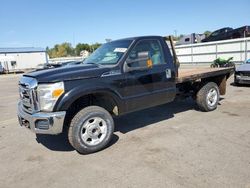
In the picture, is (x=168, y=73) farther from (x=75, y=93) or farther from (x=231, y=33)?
(x=231, y=33)

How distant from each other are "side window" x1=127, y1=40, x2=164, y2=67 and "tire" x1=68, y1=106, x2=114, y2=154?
1.21m

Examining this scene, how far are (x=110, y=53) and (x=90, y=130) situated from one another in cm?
176

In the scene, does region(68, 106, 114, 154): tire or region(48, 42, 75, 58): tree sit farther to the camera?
region(48, 42, 75, 58): tree

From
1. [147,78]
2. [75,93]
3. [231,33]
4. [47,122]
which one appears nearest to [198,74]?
[147,78]

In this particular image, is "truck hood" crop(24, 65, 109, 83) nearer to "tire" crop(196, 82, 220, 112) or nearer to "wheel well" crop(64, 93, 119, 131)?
"wheel well" crop(64, 93, 119, 131)

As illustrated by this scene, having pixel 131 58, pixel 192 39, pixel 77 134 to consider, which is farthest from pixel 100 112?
pixel 192 39

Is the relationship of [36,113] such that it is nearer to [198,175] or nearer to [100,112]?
[100,112]

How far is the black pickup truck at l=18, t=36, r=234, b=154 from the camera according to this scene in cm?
411

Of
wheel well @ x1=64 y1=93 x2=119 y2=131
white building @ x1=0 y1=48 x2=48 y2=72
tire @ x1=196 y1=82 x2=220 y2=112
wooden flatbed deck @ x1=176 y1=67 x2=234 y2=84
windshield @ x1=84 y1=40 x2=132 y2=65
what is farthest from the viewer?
white building @ x1=0 y1=48 x2=48 y2=72

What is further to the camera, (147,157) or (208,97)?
(208,97)

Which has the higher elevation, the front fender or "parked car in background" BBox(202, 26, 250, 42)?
"parked car in background" BBox(202, 26, 250, 42)

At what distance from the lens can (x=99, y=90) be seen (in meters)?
4.44

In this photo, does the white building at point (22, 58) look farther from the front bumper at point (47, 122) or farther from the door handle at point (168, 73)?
the front bumper at point (47, 122)

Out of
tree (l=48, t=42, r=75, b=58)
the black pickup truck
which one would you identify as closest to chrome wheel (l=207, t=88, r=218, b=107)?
the black pickup truck
